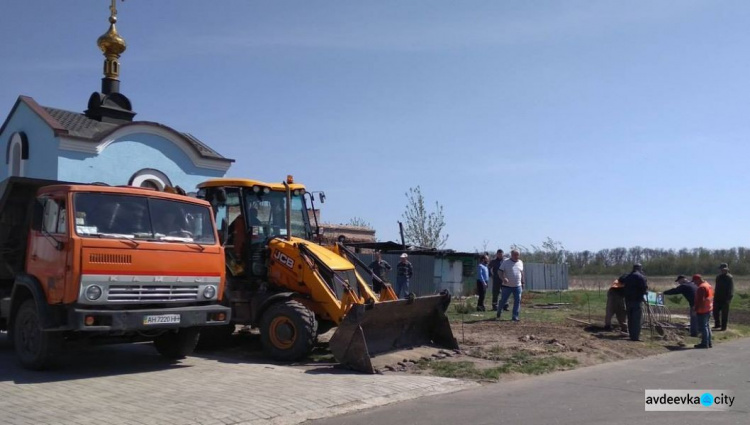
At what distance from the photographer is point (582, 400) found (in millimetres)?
8969

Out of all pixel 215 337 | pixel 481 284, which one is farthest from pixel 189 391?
pixel 481 284

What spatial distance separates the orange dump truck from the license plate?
14 mm

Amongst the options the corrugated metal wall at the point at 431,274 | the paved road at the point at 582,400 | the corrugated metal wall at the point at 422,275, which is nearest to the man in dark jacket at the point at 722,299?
the paved road at the point at 582,400

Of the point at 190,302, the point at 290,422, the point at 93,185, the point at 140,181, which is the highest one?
the point at 140,181

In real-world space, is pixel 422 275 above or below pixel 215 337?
above

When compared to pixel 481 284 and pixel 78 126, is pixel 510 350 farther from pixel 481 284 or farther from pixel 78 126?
pixel 78 126

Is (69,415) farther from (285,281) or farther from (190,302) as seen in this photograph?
(285,281)

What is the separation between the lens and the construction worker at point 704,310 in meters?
14.9

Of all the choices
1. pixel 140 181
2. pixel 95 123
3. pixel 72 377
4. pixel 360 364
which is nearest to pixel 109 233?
pixel 72 377

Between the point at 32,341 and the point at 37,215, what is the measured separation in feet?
6.07

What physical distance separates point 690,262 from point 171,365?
218 feet

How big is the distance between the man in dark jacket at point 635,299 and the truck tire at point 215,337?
Answer: 8.11 m

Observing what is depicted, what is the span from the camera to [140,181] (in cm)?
2283

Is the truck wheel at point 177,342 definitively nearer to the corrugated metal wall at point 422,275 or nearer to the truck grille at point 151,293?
the truck grille at point 151,293
